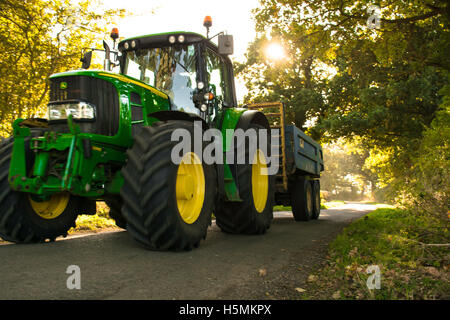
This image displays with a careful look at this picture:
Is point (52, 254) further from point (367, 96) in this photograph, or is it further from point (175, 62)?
point (367, 96)

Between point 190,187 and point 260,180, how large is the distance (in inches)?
93.5

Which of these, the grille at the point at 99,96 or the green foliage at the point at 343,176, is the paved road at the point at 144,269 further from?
the green foliage at the point at 343,176

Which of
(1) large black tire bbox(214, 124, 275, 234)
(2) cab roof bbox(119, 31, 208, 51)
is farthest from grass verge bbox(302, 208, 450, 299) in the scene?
(2) cab roof bbox(119, 31, 208, 51)

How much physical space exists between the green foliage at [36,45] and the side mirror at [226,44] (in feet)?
20.8

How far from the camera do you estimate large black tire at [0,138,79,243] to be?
4.39 meters

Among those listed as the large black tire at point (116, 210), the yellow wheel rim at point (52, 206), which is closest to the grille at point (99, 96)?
the yellow wheel rim at point (52, 206)

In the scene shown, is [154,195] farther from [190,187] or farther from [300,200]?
[300,200]

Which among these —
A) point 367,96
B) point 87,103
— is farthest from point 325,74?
point 87,103

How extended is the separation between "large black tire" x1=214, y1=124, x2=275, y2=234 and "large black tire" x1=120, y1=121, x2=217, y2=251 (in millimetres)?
1764

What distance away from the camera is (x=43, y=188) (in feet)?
14.0

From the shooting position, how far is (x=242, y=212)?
594 cm

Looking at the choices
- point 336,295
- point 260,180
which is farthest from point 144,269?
point 260,180

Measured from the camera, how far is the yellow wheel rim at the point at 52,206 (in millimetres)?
4723

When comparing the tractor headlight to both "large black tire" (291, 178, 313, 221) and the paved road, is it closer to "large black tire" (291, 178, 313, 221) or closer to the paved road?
the paved road
